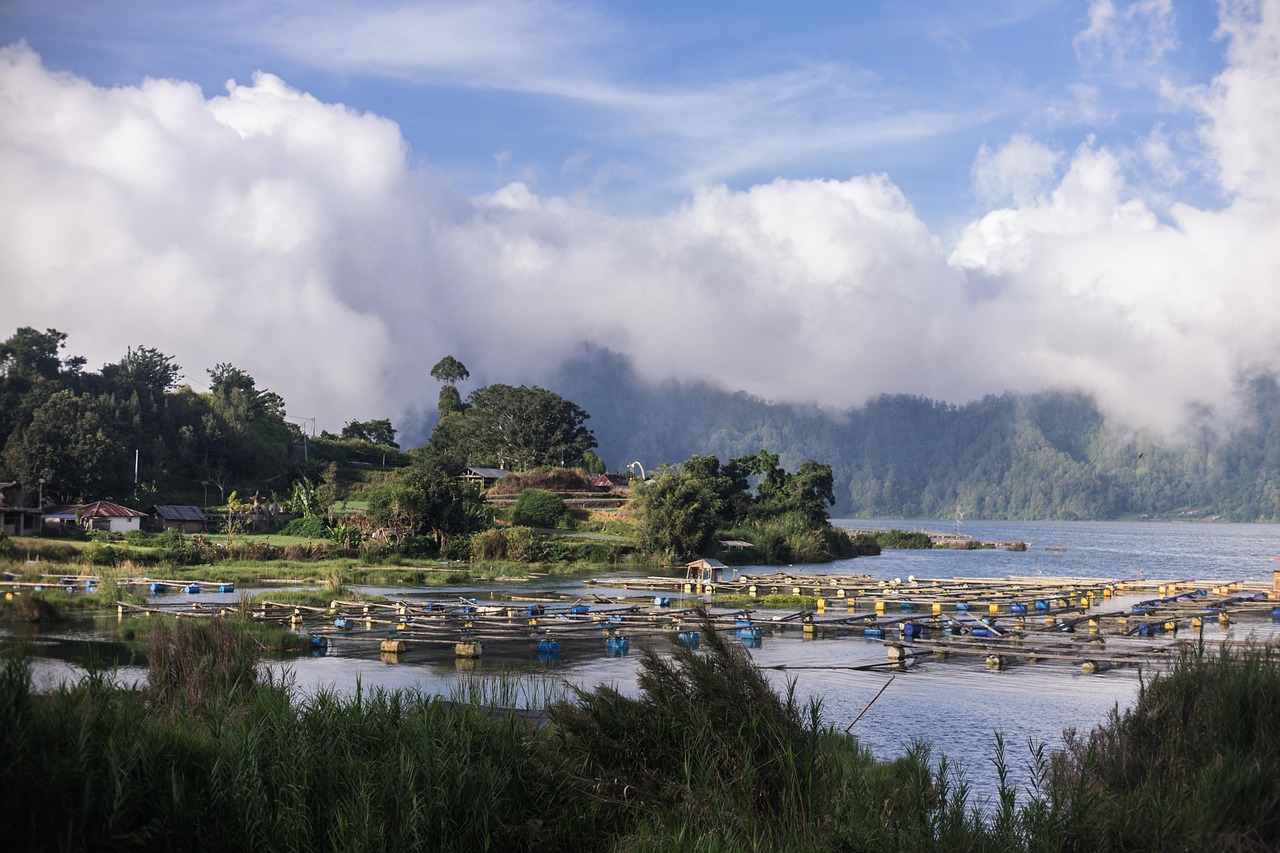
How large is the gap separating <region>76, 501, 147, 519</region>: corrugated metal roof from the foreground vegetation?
53.2 metres

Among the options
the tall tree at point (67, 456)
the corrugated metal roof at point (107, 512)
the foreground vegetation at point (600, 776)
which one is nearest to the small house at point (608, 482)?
the tall tree at point (67, 456)

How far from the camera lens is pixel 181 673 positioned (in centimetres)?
1365

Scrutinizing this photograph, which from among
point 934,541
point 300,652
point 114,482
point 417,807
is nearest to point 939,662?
point 300,652

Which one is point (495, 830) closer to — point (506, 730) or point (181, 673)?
point (506, 730)

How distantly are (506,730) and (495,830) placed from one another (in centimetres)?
145

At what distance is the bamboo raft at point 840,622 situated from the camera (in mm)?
27062

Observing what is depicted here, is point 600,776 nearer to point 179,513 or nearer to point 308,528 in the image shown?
point 308,528

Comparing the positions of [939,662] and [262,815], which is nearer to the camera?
[262,815]

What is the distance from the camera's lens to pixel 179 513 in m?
62.6

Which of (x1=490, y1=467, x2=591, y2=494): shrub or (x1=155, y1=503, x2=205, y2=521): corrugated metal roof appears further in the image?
(x1=490, y1=467, x2=591, y2=494): shrub

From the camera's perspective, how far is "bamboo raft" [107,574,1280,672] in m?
27.1

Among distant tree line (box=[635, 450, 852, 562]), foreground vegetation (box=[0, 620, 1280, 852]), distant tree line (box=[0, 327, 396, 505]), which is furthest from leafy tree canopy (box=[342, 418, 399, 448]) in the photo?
foreground vegetation (box=[0, 620, 1280, 852])

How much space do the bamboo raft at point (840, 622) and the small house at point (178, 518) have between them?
29.9m

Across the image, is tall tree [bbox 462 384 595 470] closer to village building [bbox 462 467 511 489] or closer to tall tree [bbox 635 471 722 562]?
village building [bbox 462 467 511 489]
